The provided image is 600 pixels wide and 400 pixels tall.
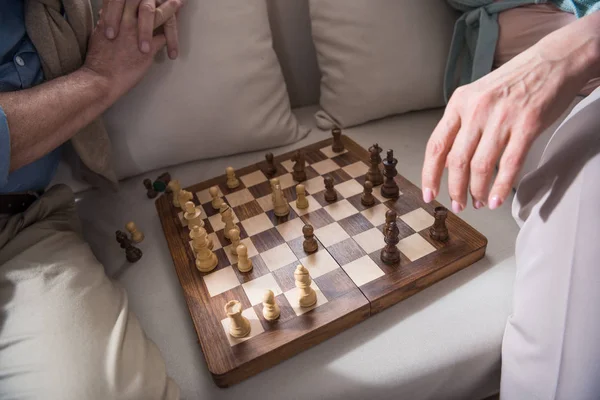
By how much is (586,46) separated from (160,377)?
90cm

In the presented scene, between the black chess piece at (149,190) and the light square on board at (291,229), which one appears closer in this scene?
the light square on board at (291,229)

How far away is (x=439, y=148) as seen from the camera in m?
0.70

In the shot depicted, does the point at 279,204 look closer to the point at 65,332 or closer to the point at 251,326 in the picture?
the point at 251,326

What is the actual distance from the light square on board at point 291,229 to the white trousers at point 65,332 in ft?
1.21

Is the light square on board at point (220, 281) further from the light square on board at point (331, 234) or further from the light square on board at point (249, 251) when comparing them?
the light square on board at point (331, 234)

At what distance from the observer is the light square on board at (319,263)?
90cm

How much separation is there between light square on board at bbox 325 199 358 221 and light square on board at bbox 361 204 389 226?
3 cm

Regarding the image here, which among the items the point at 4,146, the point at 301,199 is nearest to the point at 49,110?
the point at 4,146

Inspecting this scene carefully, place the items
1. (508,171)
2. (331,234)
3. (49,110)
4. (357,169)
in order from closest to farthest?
1. (508,171)
2. (49,110)
3. (331,234)
4. (357,169)

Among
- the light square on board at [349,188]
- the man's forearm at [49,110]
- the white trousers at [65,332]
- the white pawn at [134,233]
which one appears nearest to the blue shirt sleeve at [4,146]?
the man's forearm at [49,110]

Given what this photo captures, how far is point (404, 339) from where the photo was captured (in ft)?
2.63

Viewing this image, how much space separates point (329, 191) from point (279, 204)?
14 centimetres

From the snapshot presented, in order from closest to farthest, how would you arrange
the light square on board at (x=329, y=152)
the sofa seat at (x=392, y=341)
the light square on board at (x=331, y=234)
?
the sofa seat at (x=392, y=341) → the light square on board at (x=331, y=234) → the light square on board at (x=329, y=152)

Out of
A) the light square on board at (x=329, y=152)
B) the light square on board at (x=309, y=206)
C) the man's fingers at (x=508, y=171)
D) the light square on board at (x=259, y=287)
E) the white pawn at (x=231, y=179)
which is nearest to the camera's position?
the man's fingers at (x=508, y=171)
